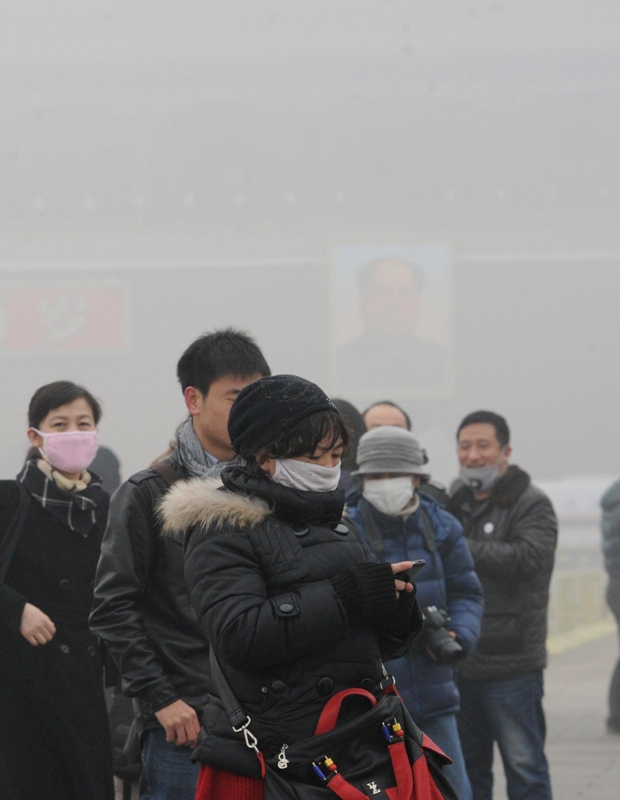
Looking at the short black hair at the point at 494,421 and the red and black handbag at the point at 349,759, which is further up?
the short black hair at the point at 494,421

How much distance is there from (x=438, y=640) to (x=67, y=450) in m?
1.12

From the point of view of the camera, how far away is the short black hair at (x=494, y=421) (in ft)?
15.3

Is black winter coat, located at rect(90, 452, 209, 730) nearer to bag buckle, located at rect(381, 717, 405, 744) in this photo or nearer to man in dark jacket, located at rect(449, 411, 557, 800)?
bag buckle, located at rect(381, 717, 405, 744)

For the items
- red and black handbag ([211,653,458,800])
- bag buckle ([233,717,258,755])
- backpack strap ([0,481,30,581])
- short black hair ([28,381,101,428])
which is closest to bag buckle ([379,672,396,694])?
red and black handbag ([211,653,458,800])

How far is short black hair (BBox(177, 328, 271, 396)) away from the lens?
2.79m

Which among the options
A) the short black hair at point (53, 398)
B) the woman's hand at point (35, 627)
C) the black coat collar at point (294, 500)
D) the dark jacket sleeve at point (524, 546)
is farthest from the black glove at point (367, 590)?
the dark jacket sleeve at point (524, 546)

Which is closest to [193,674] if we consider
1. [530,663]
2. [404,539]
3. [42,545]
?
[42,545]

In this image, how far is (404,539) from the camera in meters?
3.56

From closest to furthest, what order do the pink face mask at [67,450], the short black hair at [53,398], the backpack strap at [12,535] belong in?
the backpack strap at [12,535] < the pink face mask at [67,450] < the short black hair at [53,398]

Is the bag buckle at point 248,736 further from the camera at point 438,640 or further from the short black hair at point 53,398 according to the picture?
the short black hair at point 53,398

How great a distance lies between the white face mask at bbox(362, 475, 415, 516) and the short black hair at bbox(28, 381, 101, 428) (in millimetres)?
819

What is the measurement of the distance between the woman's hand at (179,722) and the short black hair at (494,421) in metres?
2.37

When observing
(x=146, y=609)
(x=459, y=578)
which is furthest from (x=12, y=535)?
(x=459, y=578)

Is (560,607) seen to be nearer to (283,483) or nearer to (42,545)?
(42,545)
